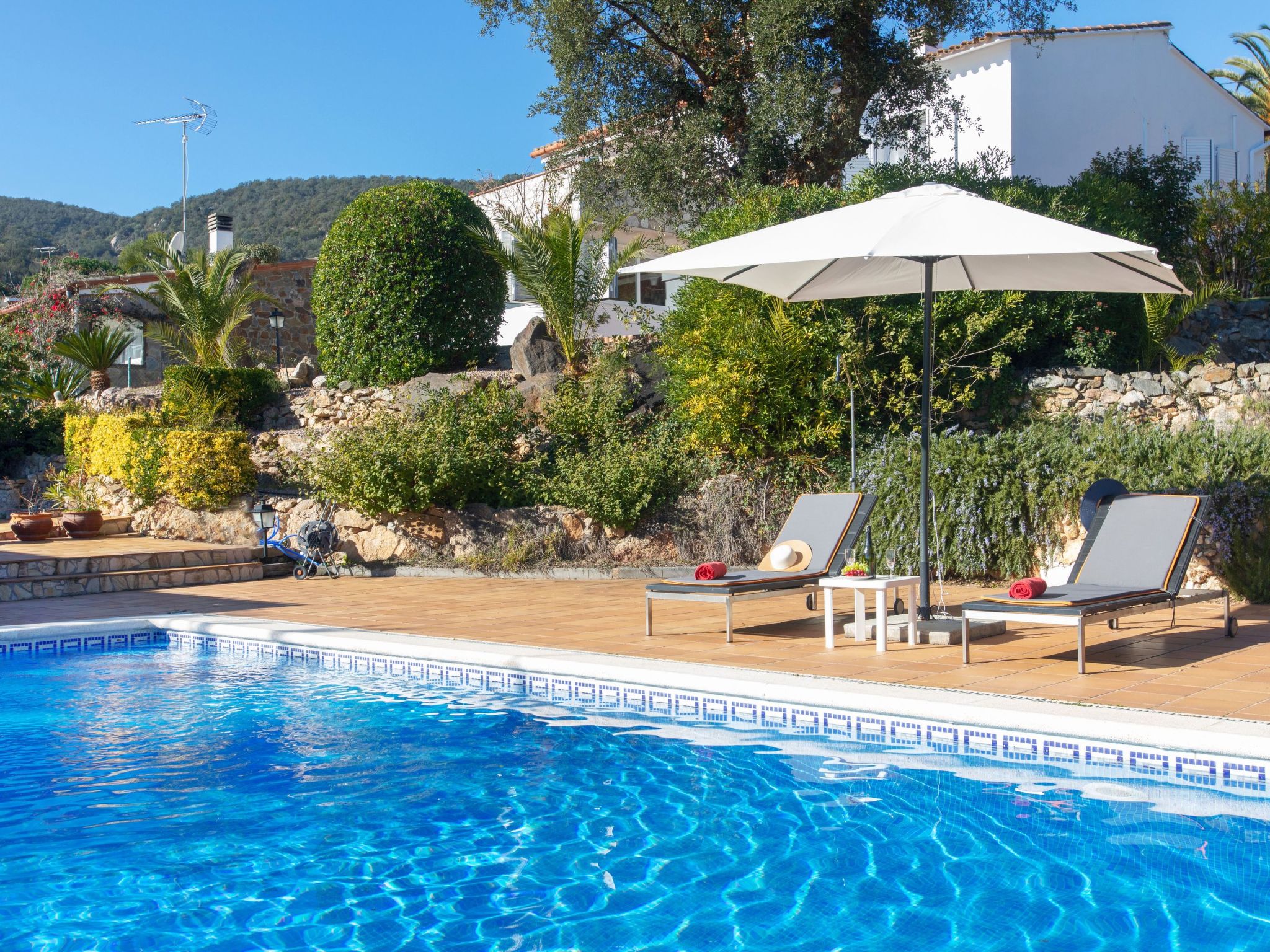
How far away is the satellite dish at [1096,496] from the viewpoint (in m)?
8.38

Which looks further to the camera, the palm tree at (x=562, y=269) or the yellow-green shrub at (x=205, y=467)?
the palm tree at (x=562, y=269)

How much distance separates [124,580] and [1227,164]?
2650cm

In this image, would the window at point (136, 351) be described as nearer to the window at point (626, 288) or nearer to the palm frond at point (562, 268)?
the window at point (626, 288)

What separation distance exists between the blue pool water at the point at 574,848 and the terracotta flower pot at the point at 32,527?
29.7 ft

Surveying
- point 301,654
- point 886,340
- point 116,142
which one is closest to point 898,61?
point 886,340

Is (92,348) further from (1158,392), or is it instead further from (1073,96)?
(1073,96)

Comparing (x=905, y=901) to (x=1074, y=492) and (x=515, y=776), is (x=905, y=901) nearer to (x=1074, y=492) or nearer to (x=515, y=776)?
(x=515, y=776)

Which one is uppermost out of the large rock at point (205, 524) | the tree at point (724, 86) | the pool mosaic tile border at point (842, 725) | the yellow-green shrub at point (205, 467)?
the tree at point (724, 86)

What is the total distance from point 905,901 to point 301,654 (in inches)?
232

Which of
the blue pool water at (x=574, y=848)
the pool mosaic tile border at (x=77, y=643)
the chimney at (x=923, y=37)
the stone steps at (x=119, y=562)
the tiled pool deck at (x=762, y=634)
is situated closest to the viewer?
the blue pool water at (x=574, y=848)

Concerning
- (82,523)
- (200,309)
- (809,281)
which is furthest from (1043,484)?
(200,309)

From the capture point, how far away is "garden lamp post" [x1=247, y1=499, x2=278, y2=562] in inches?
533

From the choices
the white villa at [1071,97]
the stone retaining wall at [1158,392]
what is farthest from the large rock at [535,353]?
the white villa at [1071,97]

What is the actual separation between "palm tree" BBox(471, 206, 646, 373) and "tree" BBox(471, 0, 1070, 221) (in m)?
1.32
